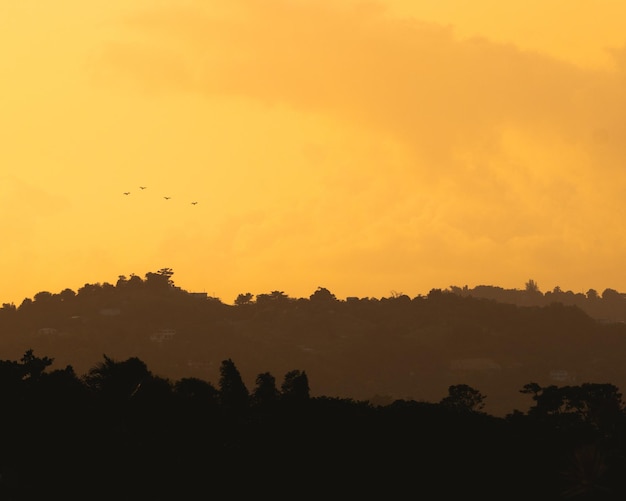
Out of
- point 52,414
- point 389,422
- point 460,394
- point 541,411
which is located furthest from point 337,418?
point 460,394

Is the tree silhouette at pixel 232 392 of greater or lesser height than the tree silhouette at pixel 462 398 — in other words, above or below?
below

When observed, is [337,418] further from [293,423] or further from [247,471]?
[247,471]

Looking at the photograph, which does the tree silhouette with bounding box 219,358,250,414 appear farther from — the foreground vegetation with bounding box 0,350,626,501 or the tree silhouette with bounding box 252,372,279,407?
the foreground vegetation with bounding box 0,350,626,501

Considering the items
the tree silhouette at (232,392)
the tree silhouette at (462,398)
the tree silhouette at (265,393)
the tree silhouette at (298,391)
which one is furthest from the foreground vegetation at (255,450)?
the tree silhouette at (462,398)

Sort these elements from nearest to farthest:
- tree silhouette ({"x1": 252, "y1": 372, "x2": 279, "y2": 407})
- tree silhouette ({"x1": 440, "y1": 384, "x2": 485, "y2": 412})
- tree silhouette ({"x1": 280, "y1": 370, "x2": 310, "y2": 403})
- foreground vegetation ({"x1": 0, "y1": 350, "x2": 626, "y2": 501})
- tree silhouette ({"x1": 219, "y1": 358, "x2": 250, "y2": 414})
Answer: foreground vegetation ({"x1": 0, "y1": 350, "x2": 626, "y2": 501})
tree silhouette ({"x1": 280, "y1": 370, "x2": 310, "y2": 403})
tree silhouette ({"x1": 219, "y1": 358, "x2": 250, "y2": 414})
tree silhouette ({"x1": 252, "y1": 372, "x2": 279, "y2": 407})
tree silhouette ({"x1": 440, "y1": 384, "x2": 485, "y2": 412})

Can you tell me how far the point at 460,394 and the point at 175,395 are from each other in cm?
5912

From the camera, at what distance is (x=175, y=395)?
389 feet

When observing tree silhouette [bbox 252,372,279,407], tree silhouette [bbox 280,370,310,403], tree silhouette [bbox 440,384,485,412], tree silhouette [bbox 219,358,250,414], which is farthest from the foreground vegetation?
tree silhouette [bbox 440,384,485,412]

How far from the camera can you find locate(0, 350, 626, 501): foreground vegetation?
101 meters

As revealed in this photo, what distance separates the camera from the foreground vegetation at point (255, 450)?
333 ft

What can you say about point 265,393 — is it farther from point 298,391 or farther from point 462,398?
point 462,398

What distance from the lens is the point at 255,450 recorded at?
10612 cm

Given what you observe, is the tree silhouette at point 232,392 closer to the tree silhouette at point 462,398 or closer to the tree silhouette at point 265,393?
the tree silhouette at point 265,393

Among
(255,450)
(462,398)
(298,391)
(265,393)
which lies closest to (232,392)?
(298,391)
